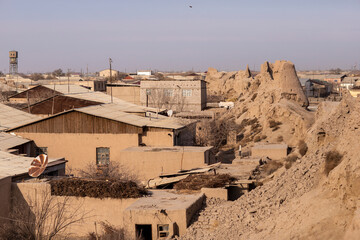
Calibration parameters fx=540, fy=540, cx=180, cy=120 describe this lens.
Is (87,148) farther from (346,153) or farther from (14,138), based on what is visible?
(346,153)

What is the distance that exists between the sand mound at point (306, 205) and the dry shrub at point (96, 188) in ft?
7.45

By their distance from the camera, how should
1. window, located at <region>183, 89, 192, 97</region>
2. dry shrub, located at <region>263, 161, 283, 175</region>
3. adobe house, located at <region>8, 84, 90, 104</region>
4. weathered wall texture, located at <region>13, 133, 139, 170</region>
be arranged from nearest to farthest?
dry shrub, located at <region>263, 161, 283, 175</region> → weathered wall texture, located at <region>13, 133, 139, 170</region> → adobe house, located at <region>8, 84, 90, 104</region> → window, located at <region>183, 89, 192, 97</region>

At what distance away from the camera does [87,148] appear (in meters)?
23.4

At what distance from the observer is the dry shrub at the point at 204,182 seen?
1717 centimetres

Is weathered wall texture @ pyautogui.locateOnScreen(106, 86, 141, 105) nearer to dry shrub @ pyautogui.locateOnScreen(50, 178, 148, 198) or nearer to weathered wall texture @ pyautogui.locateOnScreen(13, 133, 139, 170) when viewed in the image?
weathered wall texture @ pyautogui.locateOnScreen(13, 133, 139, 170)

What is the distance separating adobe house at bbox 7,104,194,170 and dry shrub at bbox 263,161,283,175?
13.3ft

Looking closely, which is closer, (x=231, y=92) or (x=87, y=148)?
(x=87, y=148)

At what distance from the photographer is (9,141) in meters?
22.3

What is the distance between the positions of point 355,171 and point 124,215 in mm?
6464

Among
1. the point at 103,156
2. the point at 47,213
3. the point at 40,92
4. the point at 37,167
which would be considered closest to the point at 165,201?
the point at 47,213

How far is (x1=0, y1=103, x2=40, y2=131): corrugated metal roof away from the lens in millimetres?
26078

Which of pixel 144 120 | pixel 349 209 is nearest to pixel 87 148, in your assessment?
pixel 144 120

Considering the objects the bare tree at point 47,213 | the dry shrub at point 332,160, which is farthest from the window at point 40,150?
the dry shrub at point 332,160

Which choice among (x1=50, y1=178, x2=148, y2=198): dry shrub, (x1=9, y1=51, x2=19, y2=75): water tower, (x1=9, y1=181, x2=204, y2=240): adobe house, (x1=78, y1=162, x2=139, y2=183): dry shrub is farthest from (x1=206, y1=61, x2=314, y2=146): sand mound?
(x1=9, y1=51, x2=19, y2=75): water tower
